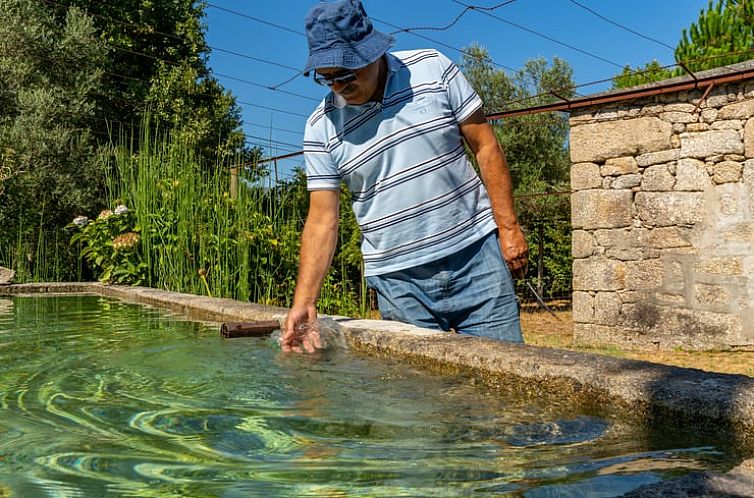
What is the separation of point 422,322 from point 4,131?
9.54m

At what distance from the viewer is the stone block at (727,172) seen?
5.79 metres

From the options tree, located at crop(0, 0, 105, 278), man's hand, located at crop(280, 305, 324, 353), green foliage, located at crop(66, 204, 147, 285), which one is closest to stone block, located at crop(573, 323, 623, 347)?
green foliage, located at crop(66, 204, 147, 285)

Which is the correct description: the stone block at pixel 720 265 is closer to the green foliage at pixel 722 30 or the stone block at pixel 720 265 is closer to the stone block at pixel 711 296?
the stone block at pixel 711 296

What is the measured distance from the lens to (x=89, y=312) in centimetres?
462

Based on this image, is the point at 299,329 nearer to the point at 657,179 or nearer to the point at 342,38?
the point at 342,38

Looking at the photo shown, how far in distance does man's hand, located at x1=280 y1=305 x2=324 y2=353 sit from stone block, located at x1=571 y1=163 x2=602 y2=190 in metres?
4.75

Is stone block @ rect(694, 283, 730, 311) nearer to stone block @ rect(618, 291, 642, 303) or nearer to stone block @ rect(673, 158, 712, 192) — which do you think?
stone block @ rect(618, 291, 642, 303)

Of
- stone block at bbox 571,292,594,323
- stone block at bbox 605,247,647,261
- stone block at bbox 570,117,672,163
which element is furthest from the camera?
stone block at bbox 571,292,594,323

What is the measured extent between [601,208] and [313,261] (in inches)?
186

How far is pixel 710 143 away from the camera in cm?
591

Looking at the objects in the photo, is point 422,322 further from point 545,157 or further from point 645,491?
point 545,157

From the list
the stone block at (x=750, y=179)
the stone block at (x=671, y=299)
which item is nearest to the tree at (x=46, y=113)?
the stone block at (x=671, y=299)

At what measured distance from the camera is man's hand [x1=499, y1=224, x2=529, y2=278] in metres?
2.26

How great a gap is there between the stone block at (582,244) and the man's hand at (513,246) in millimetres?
4559
